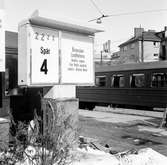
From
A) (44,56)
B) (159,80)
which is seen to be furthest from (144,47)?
(44,56)

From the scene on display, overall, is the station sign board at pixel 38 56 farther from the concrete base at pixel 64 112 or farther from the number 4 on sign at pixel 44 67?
the concrete base at pixel 64 112

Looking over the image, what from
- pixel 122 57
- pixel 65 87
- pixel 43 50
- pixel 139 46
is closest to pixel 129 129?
pixel 65 87

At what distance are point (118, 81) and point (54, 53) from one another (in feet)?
37.5

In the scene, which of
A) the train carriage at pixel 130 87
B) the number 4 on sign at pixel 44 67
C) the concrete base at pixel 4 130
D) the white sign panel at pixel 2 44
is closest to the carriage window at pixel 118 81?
the train carriage at pixel 130 87

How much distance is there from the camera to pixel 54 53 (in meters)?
4.63

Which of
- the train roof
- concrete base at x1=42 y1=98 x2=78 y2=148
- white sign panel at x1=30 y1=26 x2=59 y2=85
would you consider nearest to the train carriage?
the train roof

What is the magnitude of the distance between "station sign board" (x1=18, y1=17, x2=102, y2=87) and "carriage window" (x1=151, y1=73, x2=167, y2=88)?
8.89 meters

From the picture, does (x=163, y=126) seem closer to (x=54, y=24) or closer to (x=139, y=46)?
(x=54, y=24)

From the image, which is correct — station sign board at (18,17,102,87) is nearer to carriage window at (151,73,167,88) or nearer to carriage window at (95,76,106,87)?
carriage window at (151,73,167,88)

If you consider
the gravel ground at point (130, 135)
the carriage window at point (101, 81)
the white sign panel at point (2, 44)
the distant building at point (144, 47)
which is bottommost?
the gravel ground at point (130, 135)

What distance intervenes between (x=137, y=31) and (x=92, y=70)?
176 ft

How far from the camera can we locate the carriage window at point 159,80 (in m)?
13.3

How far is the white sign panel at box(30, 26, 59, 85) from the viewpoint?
14.1 feet

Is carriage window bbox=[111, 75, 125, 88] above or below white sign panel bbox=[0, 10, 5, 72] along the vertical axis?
below
